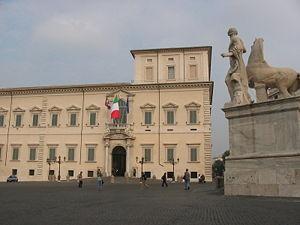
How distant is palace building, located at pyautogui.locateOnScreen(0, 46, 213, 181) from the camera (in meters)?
47.1

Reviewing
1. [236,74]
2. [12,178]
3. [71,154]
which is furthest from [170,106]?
[236,74]

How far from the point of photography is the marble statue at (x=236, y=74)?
1377 centimetres

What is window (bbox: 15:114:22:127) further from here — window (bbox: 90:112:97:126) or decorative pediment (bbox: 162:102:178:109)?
decorative pediment (bbox: 162:102:178:109)

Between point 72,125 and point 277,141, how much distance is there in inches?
1595

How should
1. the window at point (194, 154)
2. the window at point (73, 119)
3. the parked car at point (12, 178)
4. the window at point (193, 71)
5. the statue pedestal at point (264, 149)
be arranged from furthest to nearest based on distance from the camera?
the window at point (73, 119) → the window at point (193, 71) → the parked car at point (12, 178) → the window at point (194, 154) → the statue pedestal at point (264, 149)

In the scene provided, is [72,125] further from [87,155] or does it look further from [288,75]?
[288,75]

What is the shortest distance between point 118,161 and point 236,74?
3721 cm

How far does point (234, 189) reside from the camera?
12.9m

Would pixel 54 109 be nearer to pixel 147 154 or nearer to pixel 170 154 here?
pixel 147 154

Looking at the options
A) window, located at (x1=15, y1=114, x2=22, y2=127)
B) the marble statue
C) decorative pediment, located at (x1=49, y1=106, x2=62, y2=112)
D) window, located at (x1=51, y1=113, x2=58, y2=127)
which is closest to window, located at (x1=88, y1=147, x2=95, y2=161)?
window, located at (x1=51, y1=113, x2=58, y2=127)

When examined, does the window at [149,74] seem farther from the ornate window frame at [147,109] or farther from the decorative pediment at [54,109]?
the decorative pediment at [54,109]

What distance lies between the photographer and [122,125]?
48.5 m

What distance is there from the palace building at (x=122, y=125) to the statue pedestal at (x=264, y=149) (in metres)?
33.2

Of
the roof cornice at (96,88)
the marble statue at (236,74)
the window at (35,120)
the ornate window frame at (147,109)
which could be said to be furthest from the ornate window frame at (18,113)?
Result: the marble statue at (236,74)
